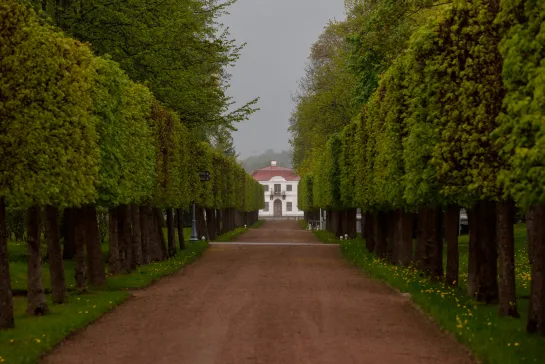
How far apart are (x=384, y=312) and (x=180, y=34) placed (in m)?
20.5

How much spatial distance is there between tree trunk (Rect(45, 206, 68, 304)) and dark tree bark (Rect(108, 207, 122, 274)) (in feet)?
23.8

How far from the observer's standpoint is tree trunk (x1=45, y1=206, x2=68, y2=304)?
21.4 metres

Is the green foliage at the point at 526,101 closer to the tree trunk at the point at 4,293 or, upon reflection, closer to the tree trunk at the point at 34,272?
the tree trunk at the point at 4,293

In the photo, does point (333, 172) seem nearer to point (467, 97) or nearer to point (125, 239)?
point (125, 239)

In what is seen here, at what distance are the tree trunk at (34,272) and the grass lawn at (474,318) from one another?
8815 mm

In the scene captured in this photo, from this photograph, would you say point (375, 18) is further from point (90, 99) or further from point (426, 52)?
point (90, 99)

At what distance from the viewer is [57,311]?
19.6 meters

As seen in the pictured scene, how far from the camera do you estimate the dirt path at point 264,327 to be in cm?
1392

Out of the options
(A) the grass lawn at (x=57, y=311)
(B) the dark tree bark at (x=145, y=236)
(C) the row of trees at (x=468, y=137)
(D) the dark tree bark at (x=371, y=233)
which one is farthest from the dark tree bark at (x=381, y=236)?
(B) the dark tree bark at (x=145, y=236)

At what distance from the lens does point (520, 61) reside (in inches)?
545

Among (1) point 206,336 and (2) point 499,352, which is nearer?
(2) point 499,352

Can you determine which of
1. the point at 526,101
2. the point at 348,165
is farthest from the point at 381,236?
the point at 526,101

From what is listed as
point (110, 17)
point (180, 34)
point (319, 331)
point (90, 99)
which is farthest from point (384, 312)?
point (180, 34)

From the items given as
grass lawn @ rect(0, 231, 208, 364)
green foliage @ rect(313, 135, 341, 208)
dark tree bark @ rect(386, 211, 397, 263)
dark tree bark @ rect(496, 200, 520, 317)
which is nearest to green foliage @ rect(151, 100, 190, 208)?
grass lawn @ rect(0, 231, 208, 364)
